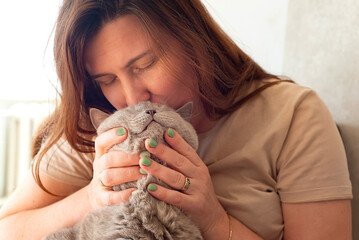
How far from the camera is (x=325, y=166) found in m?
0.78

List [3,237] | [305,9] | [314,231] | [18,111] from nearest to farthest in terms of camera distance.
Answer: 1. [314,231]
2. [3,237]
3. [305,9]
4. [18,111]

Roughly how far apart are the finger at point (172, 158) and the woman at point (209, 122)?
12 millimetres

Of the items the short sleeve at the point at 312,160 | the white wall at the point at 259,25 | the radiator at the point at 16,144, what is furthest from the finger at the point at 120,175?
the radiator at the point at 16,144

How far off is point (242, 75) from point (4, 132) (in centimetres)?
211

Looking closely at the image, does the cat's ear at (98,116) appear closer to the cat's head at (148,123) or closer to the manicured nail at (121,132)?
the cat's head at (148,123)

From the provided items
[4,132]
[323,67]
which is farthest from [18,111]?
[323,67]

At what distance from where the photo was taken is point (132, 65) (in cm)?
81

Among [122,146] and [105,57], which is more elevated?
[105,57]

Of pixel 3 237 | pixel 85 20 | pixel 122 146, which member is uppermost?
pixel 85 20

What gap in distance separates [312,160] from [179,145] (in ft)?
1.22

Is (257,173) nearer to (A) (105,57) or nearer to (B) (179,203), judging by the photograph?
(B) (179,203)

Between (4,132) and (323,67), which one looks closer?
(323,67)

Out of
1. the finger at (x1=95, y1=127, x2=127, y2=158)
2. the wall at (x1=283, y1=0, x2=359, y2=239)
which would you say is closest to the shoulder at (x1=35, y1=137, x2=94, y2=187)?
the finger at (x1=95, y1=127, x2=127, y2=158)

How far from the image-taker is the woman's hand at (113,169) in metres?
0.62
